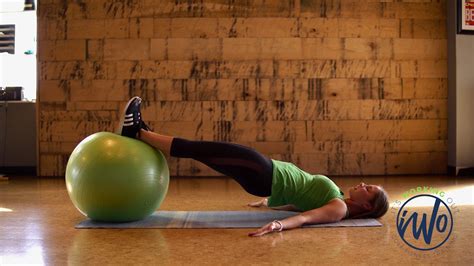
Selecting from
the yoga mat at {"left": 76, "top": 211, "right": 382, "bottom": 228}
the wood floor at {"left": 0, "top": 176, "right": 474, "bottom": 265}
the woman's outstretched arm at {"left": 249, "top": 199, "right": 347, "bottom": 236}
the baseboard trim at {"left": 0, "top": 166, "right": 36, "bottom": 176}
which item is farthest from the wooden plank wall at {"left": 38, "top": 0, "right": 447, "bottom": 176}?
the woman's outstretched arm at {"left": 249, "top": 199, "right": 347, "bottom": 236}

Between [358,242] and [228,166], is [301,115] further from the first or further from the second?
[358,242]

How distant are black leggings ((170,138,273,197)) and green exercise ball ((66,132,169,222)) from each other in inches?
8.8

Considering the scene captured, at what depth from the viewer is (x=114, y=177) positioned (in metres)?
2.91

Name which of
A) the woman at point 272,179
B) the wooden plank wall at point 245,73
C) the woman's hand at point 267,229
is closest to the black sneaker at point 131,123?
the woman at point 272,179

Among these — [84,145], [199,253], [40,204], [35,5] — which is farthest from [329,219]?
Result: [35,5]

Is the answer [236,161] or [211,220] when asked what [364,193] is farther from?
[211,220]

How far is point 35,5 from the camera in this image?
6.32m

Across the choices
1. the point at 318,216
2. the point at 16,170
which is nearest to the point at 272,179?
the point at 318,216

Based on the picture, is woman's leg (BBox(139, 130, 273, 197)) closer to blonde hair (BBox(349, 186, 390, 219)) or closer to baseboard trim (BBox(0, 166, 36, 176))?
blonde hair (BBox(349, 186, 390, 219))

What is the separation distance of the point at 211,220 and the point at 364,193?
3.31 feet

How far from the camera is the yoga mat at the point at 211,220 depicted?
10.2ft

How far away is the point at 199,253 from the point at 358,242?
87 centimetres

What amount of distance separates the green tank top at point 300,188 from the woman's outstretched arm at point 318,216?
7 cm

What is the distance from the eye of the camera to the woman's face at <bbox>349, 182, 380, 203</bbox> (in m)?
3.14
